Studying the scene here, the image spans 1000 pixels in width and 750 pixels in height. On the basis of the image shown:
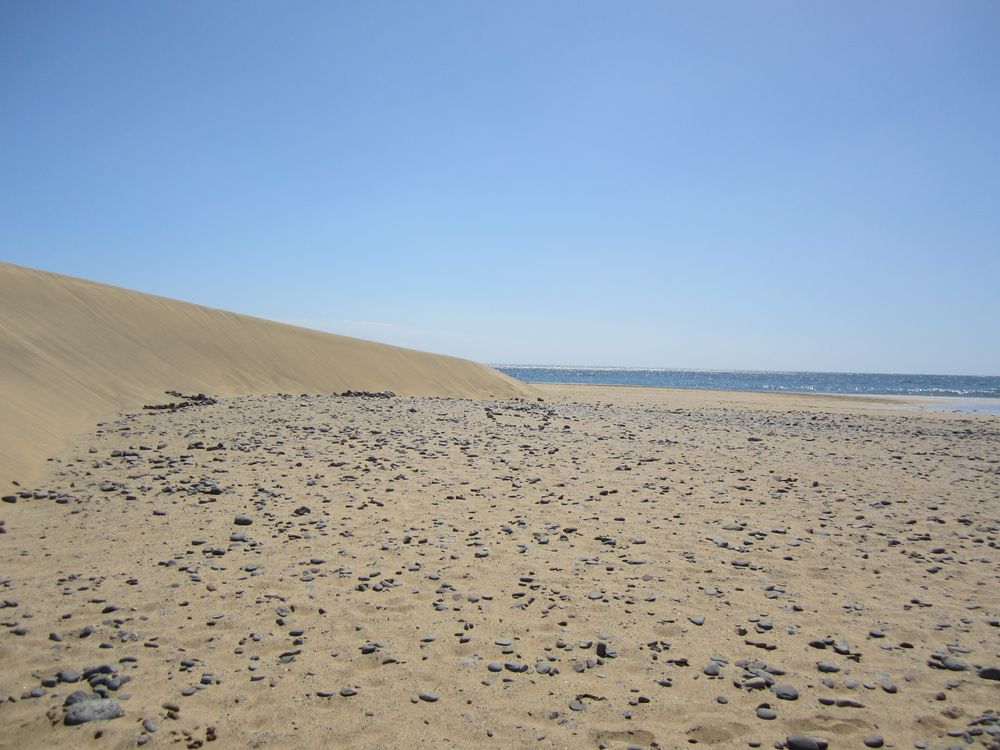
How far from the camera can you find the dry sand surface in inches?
138

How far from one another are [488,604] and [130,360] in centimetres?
1703

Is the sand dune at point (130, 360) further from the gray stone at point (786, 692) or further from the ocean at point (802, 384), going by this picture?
the ocean at point (802, 384)

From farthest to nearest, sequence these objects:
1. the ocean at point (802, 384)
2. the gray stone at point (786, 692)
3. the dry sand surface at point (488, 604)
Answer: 1. the ocean at point (802, 384)
2. the gray stone at point (786, 692)
3. the dry sand surface at point (488, 604)

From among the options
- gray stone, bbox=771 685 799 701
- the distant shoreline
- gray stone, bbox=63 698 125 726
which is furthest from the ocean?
gray stone, bbox=63 698 125 726

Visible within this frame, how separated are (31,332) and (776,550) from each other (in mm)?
18325

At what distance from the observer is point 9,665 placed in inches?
154

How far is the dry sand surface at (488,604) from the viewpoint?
11.5ft

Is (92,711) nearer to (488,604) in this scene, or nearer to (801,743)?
(488,604)

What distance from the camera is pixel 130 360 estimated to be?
1789 cm

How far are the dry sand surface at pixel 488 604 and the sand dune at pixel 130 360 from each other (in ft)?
8.47

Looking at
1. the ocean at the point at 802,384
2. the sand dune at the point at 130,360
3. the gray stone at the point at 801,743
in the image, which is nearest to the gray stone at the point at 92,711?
the gray stone at the point at 801,743

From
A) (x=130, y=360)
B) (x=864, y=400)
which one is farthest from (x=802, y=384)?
(x=130, y=360)

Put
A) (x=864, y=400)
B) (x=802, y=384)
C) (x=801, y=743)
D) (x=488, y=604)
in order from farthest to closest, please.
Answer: (x=802, y=384)
(x=864, y=400)
(x=488, y=604)
(x=801, y=743)

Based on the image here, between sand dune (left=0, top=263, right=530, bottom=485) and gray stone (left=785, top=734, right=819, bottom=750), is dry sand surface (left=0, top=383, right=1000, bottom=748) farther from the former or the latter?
sand dune (left=0, top=263, right=530, bottom=485)
